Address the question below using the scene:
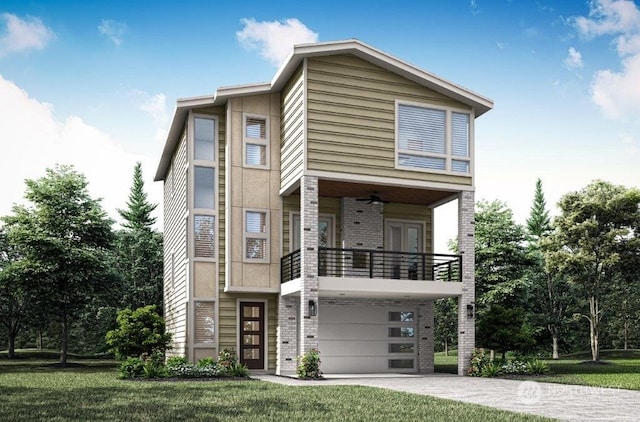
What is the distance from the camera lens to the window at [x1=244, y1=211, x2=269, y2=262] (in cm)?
2191

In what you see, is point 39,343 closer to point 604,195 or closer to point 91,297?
point 91,297

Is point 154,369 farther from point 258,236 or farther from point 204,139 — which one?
point 204,139

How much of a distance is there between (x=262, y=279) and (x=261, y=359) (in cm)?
252

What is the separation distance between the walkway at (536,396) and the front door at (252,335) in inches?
120

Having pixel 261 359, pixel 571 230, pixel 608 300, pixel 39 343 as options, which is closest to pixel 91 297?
pixel 261 359

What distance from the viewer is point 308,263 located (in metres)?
20.0

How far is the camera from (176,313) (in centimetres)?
2462

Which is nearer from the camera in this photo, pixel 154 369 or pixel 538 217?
pixel 154 369

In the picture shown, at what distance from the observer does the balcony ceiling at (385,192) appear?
71.4 ft

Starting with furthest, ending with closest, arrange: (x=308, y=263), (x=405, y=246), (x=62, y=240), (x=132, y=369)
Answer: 1. (x=62, y=240)
2. (x=405, y=246)
3. (x=308, y=263)
4. (x=132, y=369)

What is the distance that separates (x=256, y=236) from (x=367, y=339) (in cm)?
520

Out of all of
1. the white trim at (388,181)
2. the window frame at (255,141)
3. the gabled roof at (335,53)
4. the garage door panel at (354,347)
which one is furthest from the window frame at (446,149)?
the garage door panel at (354,347)

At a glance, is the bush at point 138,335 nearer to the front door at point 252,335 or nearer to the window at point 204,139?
the front door at point 252,335

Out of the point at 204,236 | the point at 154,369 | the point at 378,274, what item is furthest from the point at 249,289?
the point at 378,274
